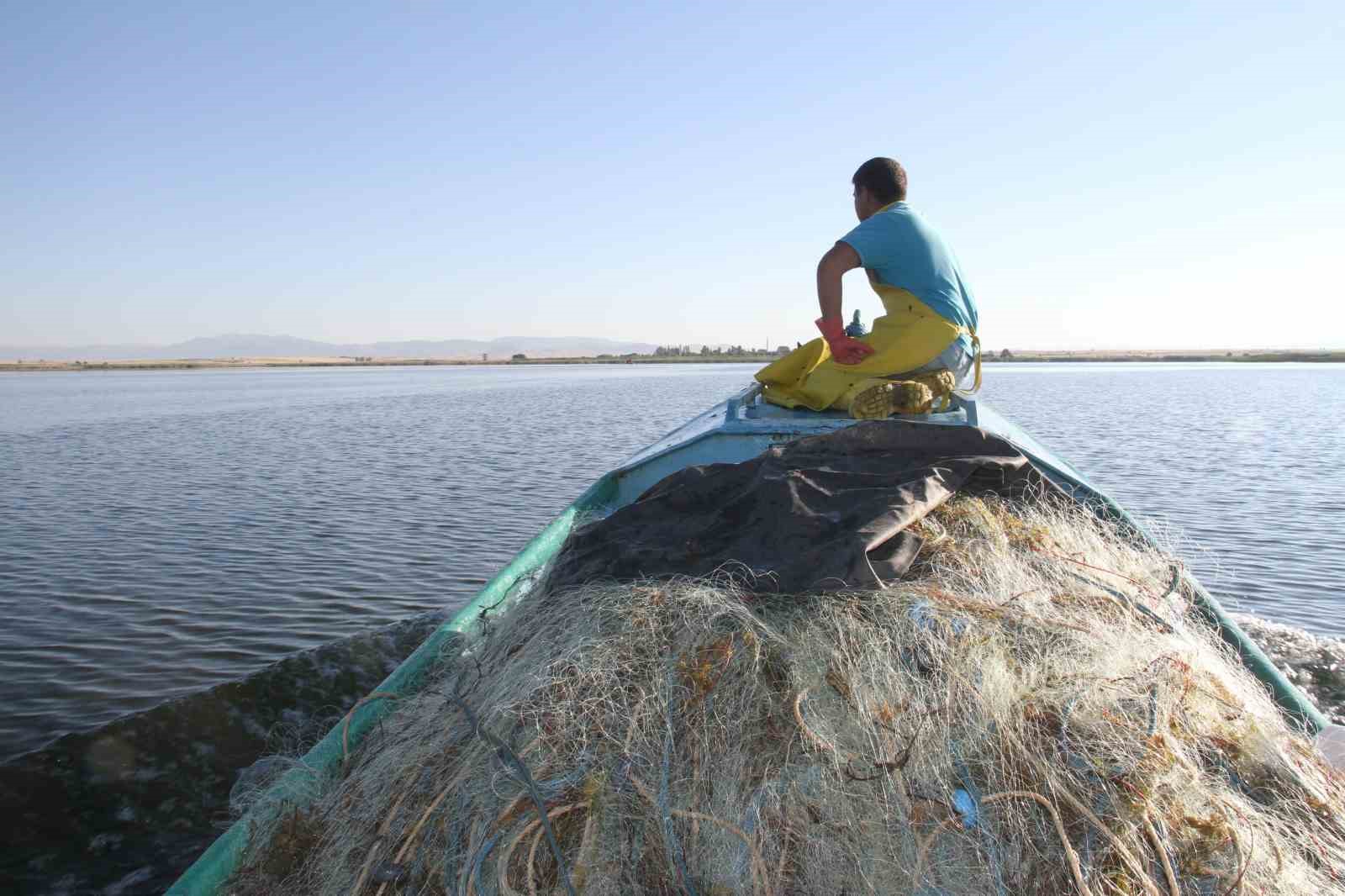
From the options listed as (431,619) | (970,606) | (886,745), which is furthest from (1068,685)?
(431,619)

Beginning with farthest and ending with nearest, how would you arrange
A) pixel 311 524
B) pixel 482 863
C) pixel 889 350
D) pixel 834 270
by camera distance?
1. pixel 311 524
2. pixel 889 350
3. pixel 834 270
4. pixel 482 863

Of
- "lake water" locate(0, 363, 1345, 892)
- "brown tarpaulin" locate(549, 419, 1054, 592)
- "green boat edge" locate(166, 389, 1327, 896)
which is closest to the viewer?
"green boat edge" locate(166, 389, 1327, 896)

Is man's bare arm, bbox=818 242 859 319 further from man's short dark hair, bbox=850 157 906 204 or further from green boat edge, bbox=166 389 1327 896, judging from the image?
green boat edge, bbox=166 389 1327 896

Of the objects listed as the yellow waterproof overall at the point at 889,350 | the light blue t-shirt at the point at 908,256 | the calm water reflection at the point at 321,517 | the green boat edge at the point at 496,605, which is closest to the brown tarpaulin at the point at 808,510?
the green boat edge at the point at 496,605

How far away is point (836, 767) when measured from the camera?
231cm

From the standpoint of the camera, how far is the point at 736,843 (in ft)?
7.24

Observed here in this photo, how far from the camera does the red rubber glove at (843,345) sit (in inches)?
218

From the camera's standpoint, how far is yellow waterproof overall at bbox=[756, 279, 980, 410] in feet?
17.7

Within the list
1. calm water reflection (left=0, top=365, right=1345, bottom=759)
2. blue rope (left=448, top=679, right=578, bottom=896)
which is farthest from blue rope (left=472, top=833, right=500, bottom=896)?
calm water reflection (left=0, top=365, right=1345, bottom=759)

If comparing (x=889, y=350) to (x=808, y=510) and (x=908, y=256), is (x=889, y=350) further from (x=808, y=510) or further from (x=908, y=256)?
(x=808, y=510)

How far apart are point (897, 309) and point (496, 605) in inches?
124

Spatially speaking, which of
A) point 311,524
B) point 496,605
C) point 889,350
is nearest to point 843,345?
point 889,350

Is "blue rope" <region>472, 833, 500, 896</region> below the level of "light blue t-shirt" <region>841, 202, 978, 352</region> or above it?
below

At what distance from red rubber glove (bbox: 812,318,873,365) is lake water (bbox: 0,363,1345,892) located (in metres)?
2.01
